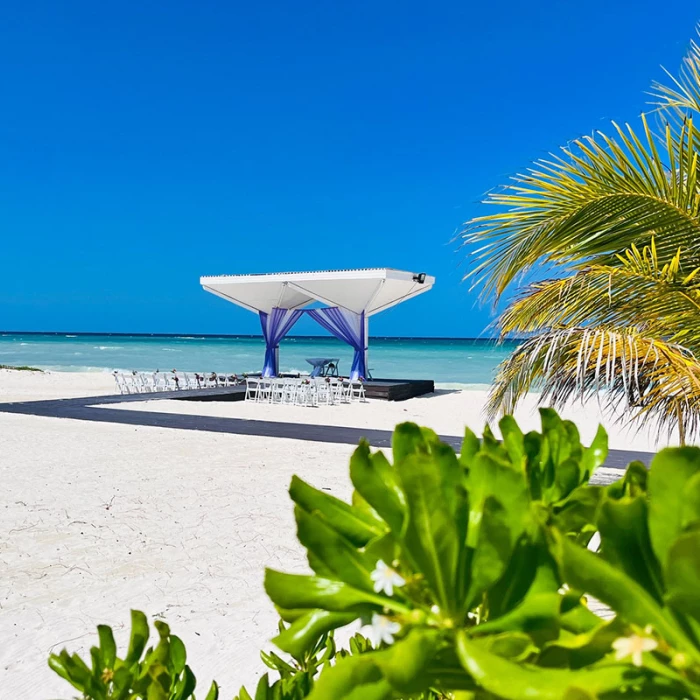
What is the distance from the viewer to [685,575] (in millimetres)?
361

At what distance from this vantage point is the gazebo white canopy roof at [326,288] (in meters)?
18.4

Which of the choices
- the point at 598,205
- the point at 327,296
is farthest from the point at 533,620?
the point at 327,296

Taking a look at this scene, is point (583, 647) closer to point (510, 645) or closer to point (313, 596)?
point (510, 645)

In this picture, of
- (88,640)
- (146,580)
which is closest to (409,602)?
(88,640)

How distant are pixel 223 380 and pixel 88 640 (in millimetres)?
15774

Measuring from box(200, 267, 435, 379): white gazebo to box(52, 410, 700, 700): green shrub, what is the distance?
17.4 metres

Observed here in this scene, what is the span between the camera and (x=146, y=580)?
4.08 metres

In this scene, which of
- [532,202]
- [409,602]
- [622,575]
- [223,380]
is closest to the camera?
[622,575]

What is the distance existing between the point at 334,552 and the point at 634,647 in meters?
0.23

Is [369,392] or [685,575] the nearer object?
[685,575]

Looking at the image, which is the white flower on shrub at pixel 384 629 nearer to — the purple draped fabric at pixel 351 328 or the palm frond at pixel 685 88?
the palm frond at pixel 685 88

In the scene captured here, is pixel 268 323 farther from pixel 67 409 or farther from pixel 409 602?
pixel 409 602

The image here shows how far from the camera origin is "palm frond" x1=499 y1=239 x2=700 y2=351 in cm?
400

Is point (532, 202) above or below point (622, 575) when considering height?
above
